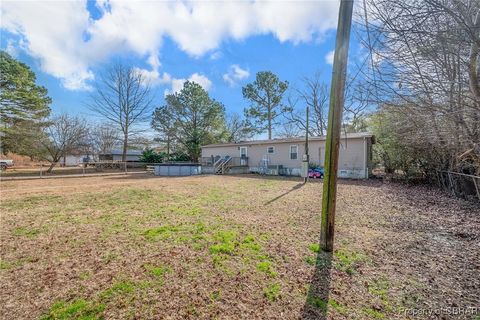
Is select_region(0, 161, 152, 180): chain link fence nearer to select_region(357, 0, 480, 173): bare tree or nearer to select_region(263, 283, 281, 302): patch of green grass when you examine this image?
select_region(263, 283, 281, 302): patch of green grass

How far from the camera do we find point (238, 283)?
8.91ft

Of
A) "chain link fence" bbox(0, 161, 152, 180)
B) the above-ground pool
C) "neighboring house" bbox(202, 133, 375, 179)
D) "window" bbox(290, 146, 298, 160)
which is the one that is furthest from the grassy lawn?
"chain link fence" bbox(0, 161, 152, 180)

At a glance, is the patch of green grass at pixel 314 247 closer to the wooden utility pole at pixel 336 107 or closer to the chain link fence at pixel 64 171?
the wooden utility pole at pixel 336 107

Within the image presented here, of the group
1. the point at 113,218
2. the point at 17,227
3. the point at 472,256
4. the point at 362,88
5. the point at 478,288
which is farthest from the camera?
the point at 113,218

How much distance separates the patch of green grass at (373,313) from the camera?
7.14 feet

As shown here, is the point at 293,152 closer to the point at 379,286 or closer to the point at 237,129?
the point at 237,129

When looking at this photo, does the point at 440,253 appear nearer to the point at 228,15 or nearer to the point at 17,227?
the point at 17,227

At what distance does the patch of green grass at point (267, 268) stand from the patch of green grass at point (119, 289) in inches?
64.5

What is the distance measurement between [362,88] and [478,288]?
3382 mm

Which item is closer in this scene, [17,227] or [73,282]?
[73,282]

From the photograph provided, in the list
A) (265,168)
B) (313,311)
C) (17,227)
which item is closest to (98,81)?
(265,168)

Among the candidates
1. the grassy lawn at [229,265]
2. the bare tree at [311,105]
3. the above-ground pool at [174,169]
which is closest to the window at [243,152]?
the above-ground pool at [174,169]

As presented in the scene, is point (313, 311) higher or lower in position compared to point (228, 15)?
lower

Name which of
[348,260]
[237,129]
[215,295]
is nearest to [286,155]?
[237,129]
